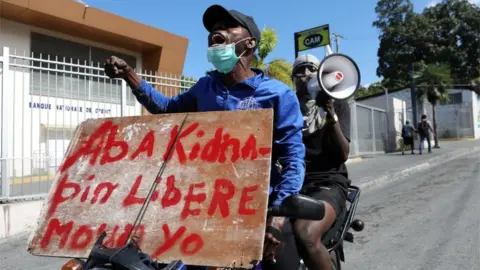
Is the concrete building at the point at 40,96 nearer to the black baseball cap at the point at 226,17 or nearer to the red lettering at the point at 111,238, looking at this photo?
the black baseball cap at the point at 226,17

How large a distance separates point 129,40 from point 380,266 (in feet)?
38.8

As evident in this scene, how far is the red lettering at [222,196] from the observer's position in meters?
1.59

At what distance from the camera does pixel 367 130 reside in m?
19.0

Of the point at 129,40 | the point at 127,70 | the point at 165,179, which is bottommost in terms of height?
the point at 165,179

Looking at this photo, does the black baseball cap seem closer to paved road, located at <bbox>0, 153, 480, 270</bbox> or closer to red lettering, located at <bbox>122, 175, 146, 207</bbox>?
red lettering, located at <bbox>122, 175, 146, 207</bbox>

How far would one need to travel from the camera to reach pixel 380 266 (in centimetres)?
438

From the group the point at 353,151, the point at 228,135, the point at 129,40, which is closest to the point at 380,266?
the point at 228,135

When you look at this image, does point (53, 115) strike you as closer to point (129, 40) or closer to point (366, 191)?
point (366, 191)

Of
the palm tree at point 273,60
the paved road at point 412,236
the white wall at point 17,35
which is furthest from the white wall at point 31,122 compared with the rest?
the palm tree at point 273,60

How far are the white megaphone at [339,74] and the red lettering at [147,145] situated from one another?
962mm

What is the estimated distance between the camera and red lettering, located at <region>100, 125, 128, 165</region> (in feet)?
6.10

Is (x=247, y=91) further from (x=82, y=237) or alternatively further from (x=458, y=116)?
(x=458, y=116)

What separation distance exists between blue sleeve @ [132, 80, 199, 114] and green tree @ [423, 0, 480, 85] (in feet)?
138

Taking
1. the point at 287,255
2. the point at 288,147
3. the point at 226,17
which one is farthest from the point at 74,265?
the point at 226,17
